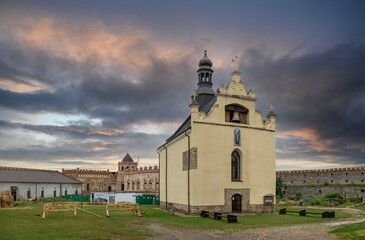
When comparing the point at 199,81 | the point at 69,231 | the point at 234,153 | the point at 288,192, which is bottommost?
the point at 288,192

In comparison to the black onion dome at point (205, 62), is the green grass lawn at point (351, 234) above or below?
below

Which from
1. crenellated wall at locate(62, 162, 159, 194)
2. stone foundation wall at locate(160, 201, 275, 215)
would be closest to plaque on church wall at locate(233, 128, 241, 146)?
stone foundation wall at locate(160, 201, 275, 215)

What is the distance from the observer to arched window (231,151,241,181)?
3077 centimetres

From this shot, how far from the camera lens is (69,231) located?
17359mm

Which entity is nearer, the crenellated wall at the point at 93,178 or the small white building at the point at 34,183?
the small white building at the point at 34,183

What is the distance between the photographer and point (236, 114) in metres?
31.1

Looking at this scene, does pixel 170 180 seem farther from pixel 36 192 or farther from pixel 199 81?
pixel 36 192

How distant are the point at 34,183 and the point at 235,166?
42.3m

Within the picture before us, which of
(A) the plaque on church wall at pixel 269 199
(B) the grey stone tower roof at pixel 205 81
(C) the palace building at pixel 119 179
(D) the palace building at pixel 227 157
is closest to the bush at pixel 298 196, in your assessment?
(C) the palace building at pixel 119 179

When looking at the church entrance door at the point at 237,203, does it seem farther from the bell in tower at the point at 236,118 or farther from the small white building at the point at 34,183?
the small white building at the point at 34,183

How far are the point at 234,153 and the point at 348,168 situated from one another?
131 ft

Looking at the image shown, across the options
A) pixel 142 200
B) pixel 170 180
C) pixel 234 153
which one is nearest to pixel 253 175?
pixel 234 153

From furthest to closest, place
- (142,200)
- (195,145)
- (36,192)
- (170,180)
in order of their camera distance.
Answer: (36,192) → (142,200) → (170,180) → (195,145)

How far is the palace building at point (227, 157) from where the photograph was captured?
2891 cm
